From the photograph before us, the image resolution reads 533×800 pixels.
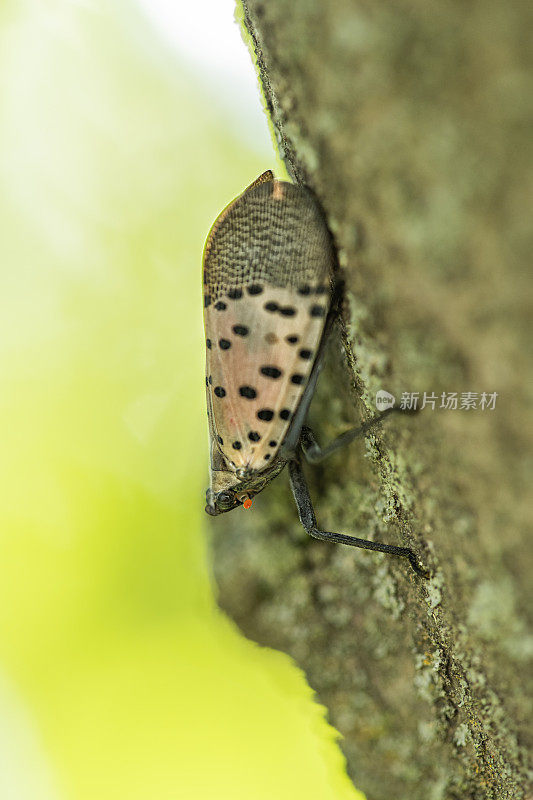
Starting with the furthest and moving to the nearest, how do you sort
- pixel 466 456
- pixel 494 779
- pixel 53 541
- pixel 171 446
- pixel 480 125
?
1. pixel 171 446
2. pixel 53 541
3. pixel 494 779
4. pixel 466 456
5. pixel 480 125

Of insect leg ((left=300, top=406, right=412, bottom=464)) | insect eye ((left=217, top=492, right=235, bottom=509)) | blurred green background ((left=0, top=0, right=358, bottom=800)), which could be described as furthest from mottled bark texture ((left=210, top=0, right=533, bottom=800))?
blurred green background ((left=0, top=0, right=358, bottom=800))

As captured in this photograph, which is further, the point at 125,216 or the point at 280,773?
the point at 125,216

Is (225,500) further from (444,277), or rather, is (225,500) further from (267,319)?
(444,277)

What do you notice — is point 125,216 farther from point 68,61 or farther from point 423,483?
point 423,483

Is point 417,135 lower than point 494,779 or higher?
higher

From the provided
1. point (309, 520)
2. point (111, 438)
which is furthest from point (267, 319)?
point (111, 438)

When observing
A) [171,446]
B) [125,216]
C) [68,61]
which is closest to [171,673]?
[171,446]
